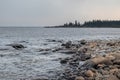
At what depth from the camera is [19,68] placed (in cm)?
3083

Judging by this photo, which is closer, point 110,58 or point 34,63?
point 110,58

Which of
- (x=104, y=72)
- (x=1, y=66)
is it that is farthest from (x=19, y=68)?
(x=104, y=72)

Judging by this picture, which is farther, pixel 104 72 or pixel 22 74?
pixel 22 74

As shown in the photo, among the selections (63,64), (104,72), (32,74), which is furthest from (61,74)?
(63,64)

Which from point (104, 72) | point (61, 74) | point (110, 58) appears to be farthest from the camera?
point (110, 58)

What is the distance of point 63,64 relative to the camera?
3319cm

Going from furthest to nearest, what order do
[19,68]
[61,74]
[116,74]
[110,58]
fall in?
[19,68] < [110,58] < [61,74] < [116,74]

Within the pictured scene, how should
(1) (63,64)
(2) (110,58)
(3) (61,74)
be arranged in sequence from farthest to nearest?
1. (1) (63,64)
2. (2) (110,58)
3. (3) (61,74)

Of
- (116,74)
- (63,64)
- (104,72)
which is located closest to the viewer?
(116,74)

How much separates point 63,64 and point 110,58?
6.20 metres

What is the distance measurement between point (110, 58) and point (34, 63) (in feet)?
30.3

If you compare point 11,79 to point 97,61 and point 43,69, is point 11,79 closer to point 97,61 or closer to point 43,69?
point 43,69

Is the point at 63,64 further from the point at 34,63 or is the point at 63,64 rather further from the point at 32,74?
the point at 32,74

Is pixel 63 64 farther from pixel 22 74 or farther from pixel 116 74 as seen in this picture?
pixel 116 74
